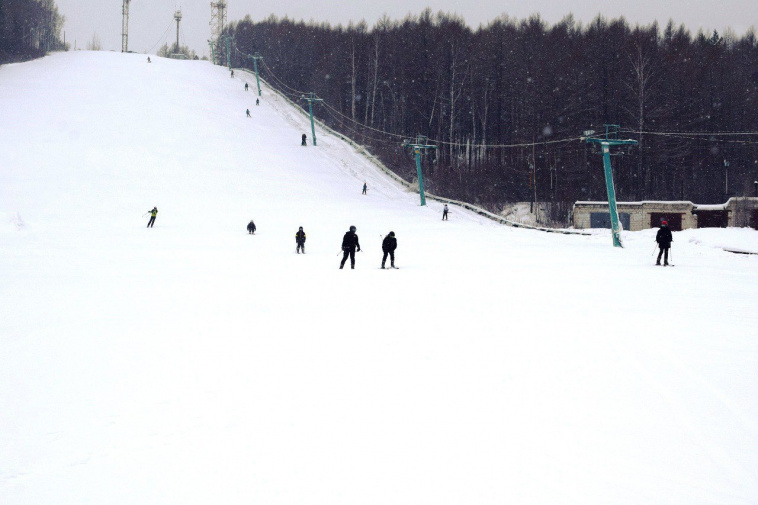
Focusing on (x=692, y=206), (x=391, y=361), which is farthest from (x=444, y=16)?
(x=391, y=361)

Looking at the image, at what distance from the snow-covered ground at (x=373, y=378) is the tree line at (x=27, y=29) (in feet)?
250

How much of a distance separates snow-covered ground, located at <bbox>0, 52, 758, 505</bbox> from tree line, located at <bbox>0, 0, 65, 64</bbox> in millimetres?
76270

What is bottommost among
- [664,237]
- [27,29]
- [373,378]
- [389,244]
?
[373,378]

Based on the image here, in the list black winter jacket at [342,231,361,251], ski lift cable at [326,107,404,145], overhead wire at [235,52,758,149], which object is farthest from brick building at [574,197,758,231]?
ski lift cable at [326,107,404,145]

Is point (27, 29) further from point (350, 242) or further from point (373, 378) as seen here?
point (373, 378)

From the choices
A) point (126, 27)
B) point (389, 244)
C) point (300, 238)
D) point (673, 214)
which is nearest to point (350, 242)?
point (389, 244)

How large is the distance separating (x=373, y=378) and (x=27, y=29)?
126 metres

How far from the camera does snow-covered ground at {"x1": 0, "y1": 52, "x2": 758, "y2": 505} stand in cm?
426

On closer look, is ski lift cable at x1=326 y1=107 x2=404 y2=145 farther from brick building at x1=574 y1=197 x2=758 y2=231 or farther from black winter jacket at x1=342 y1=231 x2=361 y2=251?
black winter jacket at x1=342 y1=231 x2=361 y2=251

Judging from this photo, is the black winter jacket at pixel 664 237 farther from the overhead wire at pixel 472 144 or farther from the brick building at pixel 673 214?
the overhead wire at pixel 472 144

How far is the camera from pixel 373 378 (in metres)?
6.55

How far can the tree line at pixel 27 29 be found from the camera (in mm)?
80750

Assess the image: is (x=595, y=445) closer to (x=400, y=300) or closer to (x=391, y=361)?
(x=391, y=361)

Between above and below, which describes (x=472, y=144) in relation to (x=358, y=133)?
below
